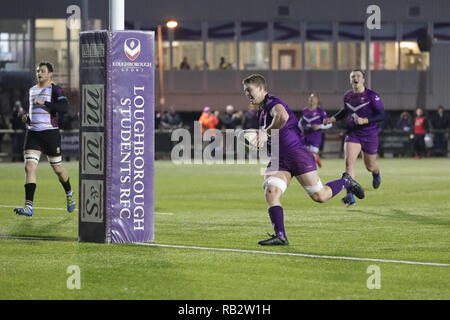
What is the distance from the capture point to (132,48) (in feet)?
36.1

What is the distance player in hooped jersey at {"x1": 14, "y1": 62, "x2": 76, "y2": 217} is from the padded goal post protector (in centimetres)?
367

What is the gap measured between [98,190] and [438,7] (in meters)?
45.7

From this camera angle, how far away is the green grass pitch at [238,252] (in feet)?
26.7

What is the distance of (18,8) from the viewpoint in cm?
5116

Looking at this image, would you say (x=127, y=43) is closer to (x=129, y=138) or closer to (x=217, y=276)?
(x=129, y=138)

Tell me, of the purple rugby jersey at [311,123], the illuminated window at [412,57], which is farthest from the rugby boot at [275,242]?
the illuminated window at [412,57]

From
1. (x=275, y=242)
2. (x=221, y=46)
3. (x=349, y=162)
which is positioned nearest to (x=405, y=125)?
(x=221, y=46)

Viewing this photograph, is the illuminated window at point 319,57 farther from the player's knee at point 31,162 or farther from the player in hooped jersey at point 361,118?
the player's knee at point 31,162

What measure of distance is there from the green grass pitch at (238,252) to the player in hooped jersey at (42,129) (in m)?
0.46

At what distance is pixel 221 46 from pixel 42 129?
38.6m

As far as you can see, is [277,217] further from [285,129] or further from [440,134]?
[440,134]

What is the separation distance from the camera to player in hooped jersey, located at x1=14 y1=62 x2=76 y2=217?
14805 millimetres

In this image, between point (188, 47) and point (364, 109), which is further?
point (188, 47)

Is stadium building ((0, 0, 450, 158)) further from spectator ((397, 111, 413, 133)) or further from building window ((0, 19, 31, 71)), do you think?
spectator ((397, 111, 413, 133))
